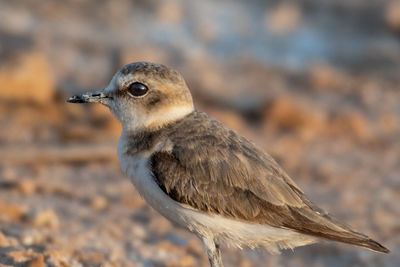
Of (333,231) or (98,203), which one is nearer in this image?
(333,231)

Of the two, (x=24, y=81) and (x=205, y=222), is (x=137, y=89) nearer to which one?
(x=205, y=222)

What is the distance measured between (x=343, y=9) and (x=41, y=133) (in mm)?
11333

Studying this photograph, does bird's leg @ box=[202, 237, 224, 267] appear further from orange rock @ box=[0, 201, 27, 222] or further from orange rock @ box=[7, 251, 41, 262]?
orange rock @ box=[0, 201, 27, 222]

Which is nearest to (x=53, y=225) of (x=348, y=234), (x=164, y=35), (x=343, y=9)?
(x=348, y=234)

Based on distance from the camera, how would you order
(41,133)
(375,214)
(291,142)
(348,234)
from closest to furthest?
1. (348,234)
2. (375,214)
3. (41,133)
4. (291,142)

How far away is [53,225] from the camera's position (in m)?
5.73

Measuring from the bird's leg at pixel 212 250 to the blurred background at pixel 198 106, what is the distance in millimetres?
1029

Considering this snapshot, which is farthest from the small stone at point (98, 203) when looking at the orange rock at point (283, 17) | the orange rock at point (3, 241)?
the orange rock at point (283, 17)

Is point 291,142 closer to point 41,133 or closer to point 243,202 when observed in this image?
point 41,133

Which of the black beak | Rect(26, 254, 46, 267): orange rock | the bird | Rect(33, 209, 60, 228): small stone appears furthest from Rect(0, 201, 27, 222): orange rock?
the bird

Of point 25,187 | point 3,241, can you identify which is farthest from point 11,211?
point 3,241

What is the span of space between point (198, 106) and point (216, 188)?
6083mm

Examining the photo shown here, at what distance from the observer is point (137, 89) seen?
470 cm

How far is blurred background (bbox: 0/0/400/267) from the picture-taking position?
6051mm
